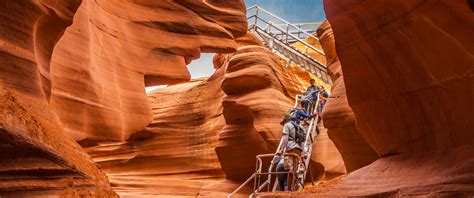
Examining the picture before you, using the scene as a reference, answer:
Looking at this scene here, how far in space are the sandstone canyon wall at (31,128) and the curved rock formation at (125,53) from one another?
3771mm

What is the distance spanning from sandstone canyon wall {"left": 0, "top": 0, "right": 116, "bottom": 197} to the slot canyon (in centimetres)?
1

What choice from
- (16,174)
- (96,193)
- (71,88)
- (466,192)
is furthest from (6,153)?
(71,88)

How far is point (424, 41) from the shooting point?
4684 mm

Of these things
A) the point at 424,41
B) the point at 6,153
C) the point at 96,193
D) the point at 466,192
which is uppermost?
the point at 424,41

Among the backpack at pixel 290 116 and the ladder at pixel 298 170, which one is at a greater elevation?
the backpack at pixel 290 116

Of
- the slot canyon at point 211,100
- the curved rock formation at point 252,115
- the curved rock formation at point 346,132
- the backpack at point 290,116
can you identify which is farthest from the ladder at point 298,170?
the curved rock formation at point 252,115

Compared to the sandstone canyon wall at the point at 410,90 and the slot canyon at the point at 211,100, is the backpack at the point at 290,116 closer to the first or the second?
the slot canyon at the point at 211,100

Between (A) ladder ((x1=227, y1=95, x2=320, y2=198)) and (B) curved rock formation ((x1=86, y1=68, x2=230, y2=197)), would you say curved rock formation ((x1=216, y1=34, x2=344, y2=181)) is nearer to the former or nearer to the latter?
(B) curved rock formation ((x1=86, y1=68, x2=230, y2=197))

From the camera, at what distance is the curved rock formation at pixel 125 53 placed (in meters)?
9.69

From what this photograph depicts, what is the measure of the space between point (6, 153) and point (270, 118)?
8.65 metres

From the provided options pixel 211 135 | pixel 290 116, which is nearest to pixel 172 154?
pixel 211 135

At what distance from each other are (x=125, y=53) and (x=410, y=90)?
752cm

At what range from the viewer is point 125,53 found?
1149 cm

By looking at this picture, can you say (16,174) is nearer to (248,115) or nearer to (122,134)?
(122,134)
